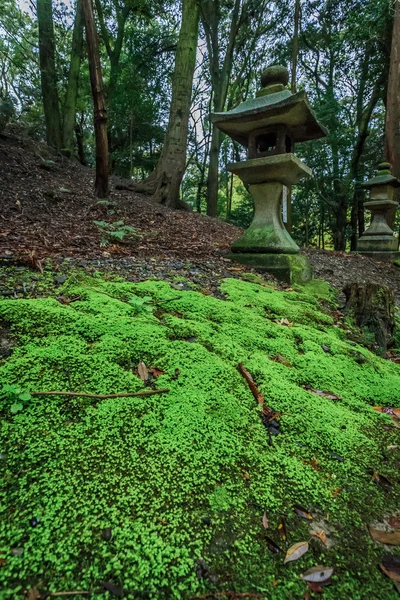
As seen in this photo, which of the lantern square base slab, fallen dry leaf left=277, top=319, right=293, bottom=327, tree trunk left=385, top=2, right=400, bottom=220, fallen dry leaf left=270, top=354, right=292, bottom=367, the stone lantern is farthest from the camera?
tree trunk left=385, top=2, right=400, bottom=220

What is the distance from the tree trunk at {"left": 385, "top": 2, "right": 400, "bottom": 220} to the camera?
8.45 m

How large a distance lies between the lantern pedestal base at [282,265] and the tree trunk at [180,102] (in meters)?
4.27

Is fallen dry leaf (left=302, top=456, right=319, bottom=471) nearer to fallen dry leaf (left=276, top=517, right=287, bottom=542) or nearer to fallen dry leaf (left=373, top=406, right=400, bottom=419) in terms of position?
fallen dry leaf (left=276, top=517, right=287, bottom=542)

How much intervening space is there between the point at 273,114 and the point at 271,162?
20.9 inches

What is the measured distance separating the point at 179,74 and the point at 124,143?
8.03m

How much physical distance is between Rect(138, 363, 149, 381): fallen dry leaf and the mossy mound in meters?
0.05

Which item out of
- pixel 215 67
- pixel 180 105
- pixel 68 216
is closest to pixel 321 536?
pixel 68 216

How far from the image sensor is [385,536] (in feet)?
3.13

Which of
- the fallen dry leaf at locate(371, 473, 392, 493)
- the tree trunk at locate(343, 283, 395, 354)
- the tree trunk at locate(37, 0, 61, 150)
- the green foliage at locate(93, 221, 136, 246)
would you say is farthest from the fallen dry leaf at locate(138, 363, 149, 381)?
the tree trunk at locate(37, 0, 61, 150)

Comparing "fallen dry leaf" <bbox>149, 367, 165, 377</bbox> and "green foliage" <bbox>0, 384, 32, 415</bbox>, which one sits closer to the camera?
"green foliage" <bbox>0, 384, 32, 415</bbox>

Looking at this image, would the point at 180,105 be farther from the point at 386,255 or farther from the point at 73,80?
the point at 386,255

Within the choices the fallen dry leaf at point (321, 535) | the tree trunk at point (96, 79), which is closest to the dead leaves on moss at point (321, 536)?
the fallen dry leaf at point (321, 535)

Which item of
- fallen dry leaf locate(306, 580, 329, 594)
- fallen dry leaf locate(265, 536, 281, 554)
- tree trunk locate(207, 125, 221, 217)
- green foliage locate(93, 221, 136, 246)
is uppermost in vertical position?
tree trunk locate(207, 125, 221, 217)

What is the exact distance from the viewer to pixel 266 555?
0.86 metres
